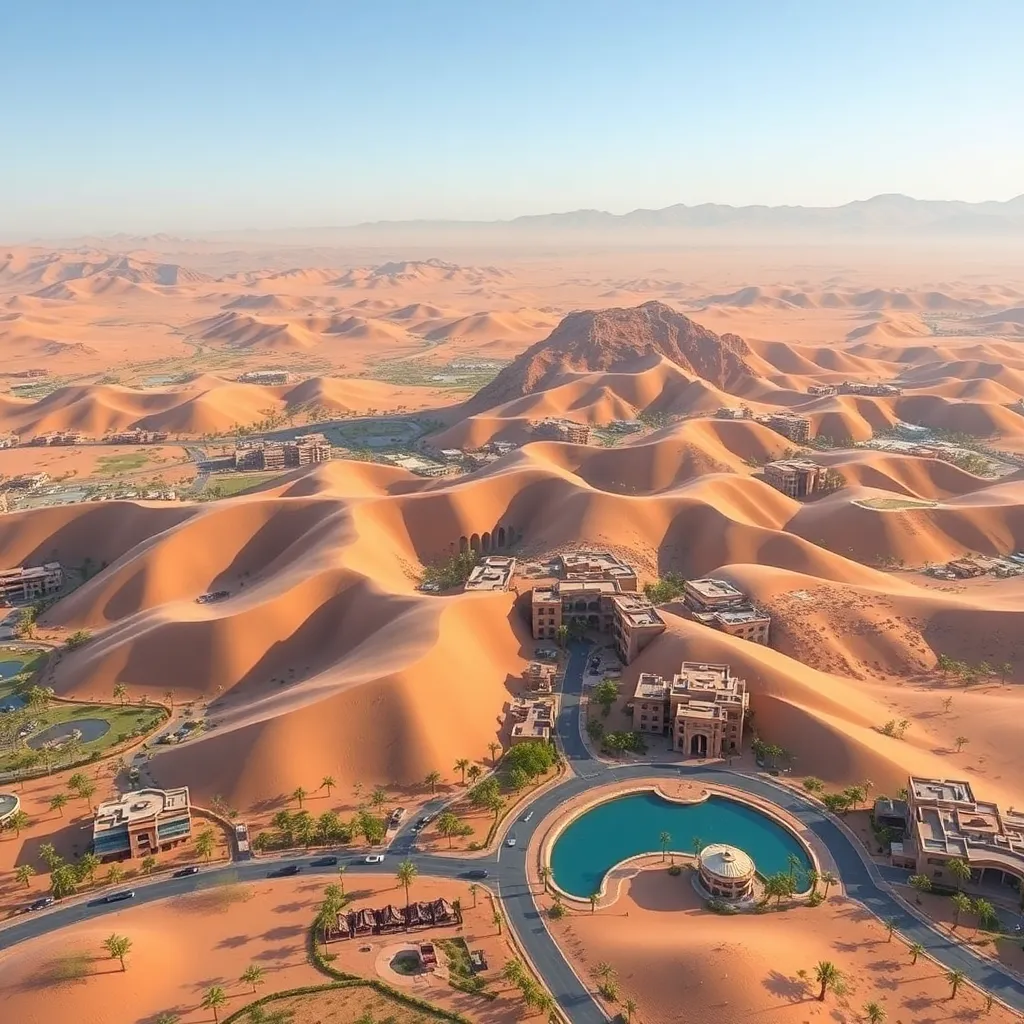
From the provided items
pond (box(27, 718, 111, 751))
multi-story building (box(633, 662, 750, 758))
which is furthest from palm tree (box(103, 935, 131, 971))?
multi-story building (box(633, 662, 750, 758))

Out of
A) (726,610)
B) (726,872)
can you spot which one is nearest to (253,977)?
(726,872)

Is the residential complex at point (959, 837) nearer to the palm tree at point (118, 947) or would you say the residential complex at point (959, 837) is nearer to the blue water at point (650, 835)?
the blue water at point (650, 835)

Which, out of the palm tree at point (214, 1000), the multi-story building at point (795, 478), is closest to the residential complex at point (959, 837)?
the palm tree at point (214, 1000)

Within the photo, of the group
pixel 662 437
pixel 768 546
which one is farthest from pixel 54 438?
pixel 768 546

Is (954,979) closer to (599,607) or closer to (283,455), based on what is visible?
(599,607)

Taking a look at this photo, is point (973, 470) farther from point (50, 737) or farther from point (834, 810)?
point (50, 737)

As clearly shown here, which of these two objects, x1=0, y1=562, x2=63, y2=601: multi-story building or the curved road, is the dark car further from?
x1=0, y1=562, x2=63, y2=601: multi-story building
